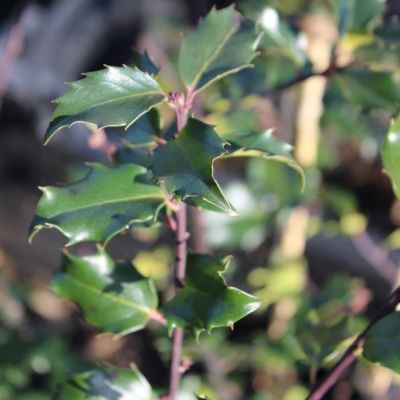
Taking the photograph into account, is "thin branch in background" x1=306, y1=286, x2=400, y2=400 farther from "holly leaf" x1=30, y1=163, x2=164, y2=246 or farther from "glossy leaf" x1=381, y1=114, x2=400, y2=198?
"holly leaf" x1=30, y1=163, x2=164, y2=246

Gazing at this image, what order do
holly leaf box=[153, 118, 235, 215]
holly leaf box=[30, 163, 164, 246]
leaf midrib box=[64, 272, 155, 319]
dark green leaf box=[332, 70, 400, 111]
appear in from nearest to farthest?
holly leaf box=[153, 118, 235, 215]
holly leaf box=[30, 163, 164, 246]
leaf midrib box=[64, 272, 155, 319]
dark green leaf box=[332, 70, 400, 111]

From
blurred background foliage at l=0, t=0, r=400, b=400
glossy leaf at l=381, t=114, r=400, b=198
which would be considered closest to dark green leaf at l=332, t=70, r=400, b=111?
blurred background foliage at l=0, t=0, r=400, b=400

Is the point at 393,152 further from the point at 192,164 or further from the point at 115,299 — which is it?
the point at 115,299

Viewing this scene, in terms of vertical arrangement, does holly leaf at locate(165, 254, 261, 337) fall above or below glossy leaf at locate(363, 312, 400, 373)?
above

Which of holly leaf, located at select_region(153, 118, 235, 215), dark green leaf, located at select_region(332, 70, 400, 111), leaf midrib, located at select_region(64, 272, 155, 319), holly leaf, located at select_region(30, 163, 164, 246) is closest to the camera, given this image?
holly leaf, located at select_region(153, 118, 235, 215)

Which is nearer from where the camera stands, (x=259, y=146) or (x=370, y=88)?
(x=259, y=146)

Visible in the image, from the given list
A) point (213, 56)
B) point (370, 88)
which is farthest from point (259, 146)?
point (370, 88)

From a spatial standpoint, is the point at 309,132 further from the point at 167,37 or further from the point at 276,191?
the point at 167,37
